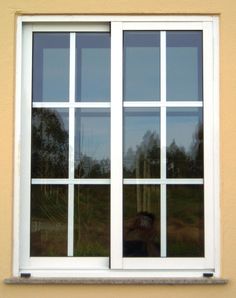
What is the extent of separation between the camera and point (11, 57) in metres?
5.21

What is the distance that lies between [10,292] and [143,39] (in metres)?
2.44

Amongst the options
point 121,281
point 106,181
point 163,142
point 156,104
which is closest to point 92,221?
point 106,181

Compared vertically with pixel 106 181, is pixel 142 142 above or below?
above

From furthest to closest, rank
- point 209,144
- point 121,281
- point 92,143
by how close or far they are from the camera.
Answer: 1. point 92,143
2. point 209,144
3. point 121,281

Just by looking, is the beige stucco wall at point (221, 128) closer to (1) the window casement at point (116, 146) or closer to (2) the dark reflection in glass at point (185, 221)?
(1) the window casement at point (116, 146)

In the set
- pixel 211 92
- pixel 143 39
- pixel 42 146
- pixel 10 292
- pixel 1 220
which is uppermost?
pixel 143 39

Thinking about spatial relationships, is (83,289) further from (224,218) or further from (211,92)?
(211,92)

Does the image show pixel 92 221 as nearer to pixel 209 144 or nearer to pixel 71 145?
pixel 71 145

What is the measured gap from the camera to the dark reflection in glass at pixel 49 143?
5.30 m

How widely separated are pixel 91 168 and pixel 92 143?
0.22 meters

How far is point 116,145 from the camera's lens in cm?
523

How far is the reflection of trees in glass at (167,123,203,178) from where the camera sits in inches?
207

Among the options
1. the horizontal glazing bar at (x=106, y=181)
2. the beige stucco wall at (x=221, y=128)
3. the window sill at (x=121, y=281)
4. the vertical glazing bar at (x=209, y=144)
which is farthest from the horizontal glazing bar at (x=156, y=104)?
the window sill at (x=121, y=281)
